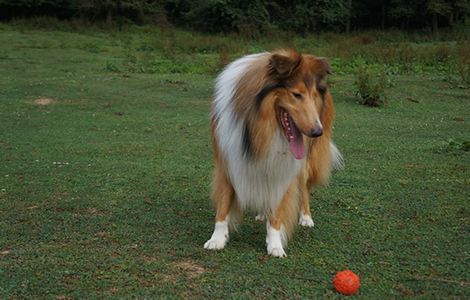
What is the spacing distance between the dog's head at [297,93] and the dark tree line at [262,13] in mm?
27171

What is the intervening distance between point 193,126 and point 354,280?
21.1 ft

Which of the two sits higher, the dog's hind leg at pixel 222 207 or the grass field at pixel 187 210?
the dog's hind leg at pixel 222 207

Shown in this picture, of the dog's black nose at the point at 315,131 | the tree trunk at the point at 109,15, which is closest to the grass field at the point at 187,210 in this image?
the dog's black nose at the point at 315,131

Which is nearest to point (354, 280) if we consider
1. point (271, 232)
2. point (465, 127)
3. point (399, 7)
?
point (271, 232)

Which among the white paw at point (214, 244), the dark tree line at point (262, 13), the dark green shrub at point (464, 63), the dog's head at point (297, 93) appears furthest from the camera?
the dark tree line at point (262, 13)

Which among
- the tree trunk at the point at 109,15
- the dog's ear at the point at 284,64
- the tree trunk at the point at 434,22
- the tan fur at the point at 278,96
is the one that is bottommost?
the tree trunk at the point at 434,22

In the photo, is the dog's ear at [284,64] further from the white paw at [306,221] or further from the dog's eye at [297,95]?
the white paw at [306,221]

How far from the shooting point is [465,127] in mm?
9484

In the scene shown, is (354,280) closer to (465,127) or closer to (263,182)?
(263,182)

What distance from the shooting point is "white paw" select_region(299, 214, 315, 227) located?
4.62 meters

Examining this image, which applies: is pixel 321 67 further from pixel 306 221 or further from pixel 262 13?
pixel 262 13

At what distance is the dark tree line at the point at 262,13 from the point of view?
105 feet

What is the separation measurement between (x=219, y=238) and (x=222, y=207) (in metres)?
0.23

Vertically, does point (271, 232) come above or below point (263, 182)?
below
